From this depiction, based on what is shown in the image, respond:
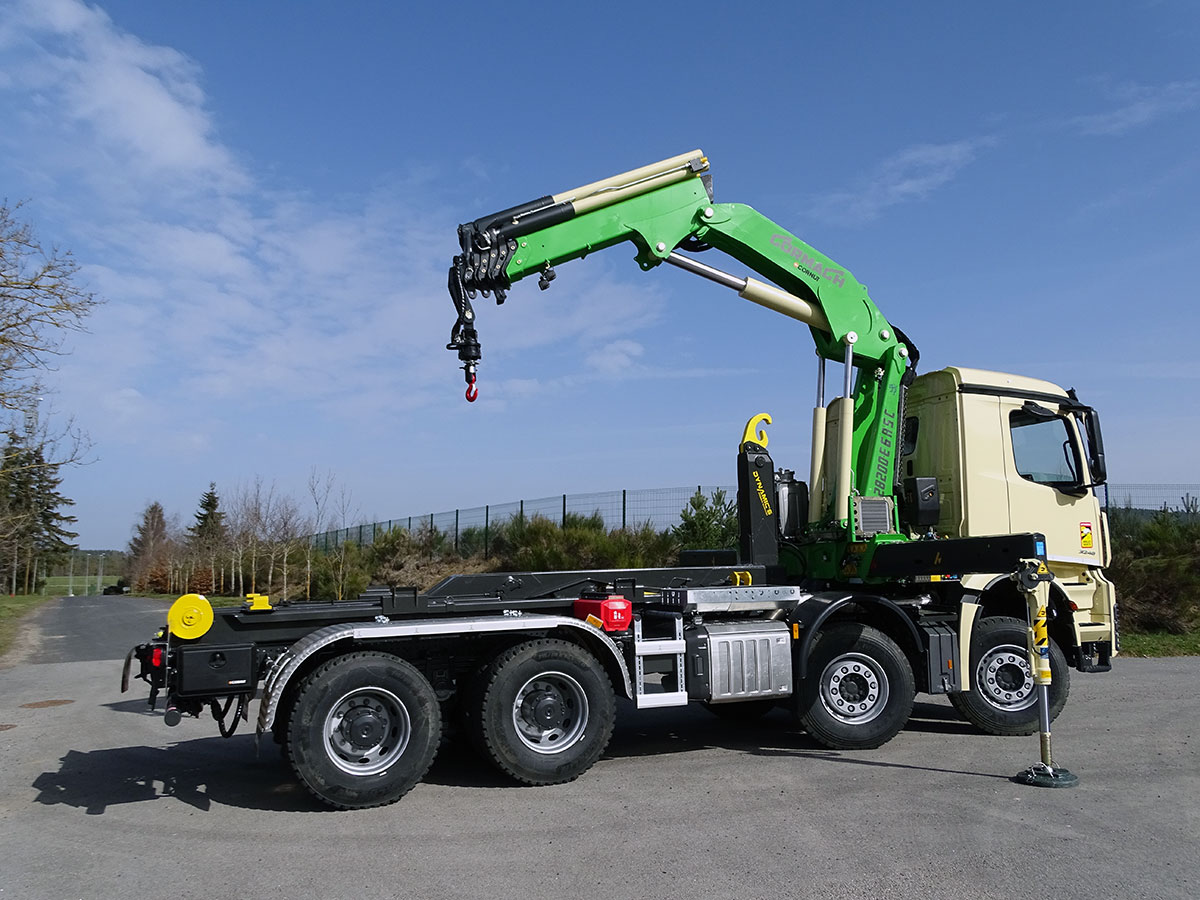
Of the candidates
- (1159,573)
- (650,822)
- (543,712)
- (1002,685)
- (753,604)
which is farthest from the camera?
(1159,573)

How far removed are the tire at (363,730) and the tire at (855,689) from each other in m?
3.53

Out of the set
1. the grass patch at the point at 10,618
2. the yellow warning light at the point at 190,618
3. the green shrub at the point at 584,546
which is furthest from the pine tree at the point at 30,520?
the yellow warning light at the point at 190,618

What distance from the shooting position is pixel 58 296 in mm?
21594

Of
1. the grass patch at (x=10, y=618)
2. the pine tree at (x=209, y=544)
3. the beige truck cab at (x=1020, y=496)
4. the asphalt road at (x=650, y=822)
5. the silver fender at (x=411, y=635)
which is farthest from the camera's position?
the pine tree at (x=209, y=544)

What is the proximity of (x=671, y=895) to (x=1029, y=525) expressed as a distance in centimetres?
642

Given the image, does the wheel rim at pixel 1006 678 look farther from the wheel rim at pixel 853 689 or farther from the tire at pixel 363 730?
the tire at pixel 363 730

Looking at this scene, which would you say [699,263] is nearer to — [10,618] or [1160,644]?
[1160,644]

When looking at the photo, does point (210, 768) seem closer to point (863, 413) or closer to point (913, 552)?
point (913, 552)

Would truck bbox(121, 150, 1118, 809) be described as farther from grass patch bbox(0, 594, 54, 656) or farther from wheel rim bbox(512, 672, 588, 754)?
grass patch bbox(0, 594, 54, 656)

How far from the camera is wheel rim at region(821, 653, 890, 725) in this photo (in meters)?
8.43

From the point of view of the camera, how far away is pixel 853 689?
8477mm

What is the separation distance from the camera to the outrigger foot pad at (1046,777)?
6852 mm

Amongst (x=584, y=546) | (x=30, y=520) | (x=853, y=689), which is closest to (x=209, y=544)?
(x=30, y=520)

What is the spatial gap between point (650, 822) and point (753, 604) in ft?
9.18
